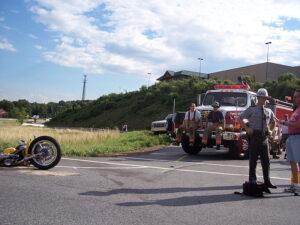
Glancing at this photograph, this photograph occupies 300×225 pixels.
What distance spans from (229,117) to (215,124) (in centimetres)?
55

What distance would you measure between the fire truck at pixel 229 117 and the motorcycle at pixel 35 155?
6.82 meters

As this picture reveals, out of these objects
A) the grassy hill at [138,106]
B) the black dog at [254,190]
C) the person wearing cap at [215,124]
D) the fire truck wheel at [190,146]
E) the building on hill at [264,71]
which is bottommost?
the black dog at [254,190]

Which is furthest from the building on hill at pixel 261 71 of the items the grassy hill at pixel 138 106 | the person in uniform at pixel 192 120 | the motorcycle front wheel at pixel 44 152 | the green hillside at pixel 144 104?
the motorcycle front wheel at pixel 44 152

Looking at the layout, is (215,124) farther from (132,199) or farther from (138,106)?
(138,106)

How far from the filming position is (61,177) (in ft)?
30.7

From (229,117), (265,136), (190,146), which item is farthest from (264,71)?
(265,136)

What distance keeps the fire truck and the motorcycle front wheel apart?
674 centimetres

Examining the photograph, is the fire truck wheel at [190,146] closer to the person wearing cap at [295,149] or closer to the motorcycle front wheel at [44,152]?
the motorcycle front wheel at [44,152]

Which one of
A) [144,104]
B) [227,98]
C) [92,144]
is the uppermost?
[144,104]

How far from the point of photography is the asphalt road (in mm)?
6410

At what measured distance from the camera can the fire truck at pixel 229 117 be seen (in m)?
15.8

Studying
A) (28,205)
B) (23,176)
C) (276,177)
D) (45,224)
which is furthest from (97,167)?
(45,224)

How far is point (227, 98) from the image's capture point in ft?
57.8

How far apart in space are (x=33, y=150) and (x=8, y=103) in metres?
132
